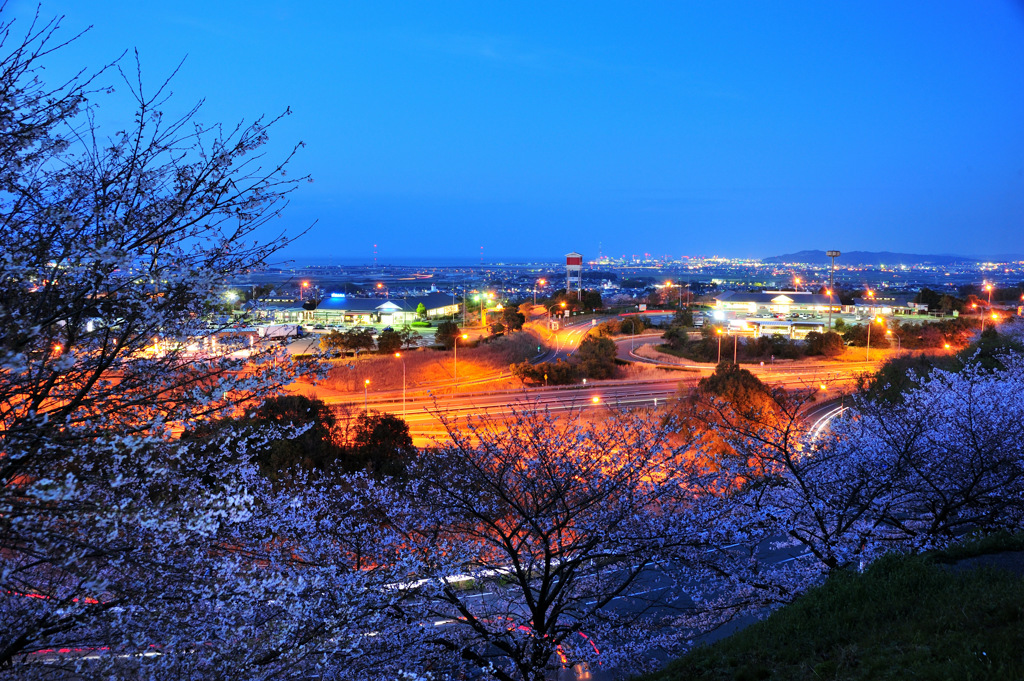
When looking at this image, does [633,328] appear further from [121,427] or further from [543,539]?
[121,427]

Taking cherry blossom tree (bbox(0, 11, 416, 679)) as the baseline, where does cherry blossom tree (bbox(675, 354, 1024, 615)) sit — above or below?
below

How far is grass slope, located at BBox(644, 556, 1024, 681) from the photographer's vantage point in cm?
453

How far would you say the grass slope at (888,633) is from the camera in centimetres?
453

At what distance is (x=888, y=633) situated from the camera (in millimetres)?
5352

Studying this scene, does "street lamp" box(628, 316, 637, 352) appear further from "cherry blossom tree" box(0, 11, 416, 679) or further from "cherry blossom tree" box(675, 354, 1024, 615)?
"cherry blossom tree" box(0, 11, 416, 679)

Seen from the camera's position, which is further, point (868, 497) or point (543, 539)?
point (868, 497)

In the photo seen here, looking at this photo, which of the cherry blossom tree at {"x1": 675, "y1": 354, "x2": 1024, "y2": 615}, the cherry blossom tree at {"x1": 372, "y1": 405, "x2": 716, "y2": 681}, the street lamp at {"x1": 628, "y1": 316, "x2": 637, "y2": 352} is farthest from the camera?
the street lamp at {"x1": 628, "y1": 316, "x2": 637, "y2": 352}

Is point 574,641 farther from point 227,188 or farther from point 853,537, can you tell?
point 227,188

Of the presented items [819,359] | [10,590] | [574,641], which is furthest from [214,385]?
[819,359]

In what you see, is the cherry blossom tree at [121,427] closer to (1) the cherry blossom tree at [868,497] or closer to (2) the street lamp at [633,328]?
(1) the cherry blossom tree at [868,497]

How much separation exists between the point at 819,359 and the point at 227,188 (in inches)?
1558

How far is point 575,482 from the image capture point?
8.05 meters

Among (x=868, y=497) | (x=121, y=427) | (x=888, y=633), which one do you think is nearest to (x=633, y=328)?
(x=868, y=497)

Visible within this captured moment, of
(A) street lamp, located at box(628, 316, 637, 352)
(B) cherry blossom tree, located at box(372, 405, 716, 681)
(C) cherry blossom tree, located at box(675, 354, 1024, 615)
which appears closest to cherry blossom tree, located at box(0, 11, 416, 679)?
(B) cherry blossom tree, located at box(372, 405, 716, 681)
